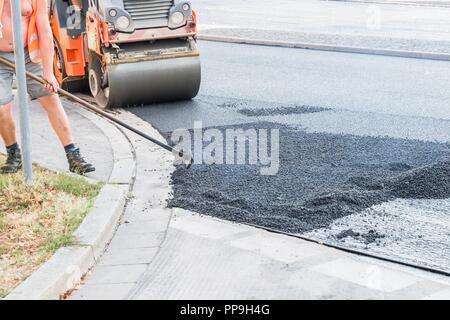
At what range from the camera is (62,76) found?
35.2ft

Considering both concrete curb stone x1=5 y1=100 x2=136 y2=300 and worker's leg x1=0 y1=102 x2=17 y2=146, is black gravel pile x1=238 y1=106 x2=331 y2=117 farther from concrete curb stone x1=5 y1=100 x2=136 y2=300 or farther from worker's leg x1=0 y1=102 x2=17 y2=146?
worker's leg x1=0 y1=102 x2=17 y2=146

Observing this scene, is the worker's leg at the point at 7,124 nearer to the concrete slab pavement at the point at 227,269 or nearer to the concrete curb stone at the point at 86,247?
the concrete curb stone at the point at 86,247

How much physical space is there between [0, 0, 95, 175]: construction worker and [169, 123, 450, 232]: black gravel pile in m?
0.93

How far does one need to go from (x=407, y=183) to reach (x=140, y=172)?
2.23m

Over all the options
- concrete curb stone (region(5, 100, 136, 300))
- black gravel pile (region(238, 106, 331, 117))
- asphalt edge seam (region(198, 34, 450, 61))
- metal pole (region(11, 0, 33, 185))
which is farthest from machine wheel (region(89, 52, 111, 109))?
asphalt edge seam (region(198, 34, 450, 61))

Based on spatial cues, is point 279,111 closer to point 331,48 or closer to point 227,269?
point 227,269

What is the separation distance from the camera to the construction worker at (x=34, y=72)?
21.4ft

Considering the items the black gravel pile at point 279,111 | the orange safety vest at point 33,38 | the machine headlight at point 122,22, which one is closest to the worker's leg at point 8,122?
the orange safety vest at point 33,38

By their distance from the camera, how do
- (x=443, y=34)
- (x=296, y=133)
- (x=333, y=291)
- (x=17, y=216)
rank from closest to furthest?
(x=333, y=291), (x=17, y=216), (x=296, y=133), (x=443, y=34)

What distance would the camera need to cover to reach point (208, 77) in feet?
40.7

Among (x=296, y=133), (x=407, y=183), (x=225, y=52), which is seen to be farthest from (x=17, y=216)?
(x=225, y=52)

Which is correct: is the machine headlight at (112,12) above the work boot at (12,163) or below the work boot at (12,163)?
above

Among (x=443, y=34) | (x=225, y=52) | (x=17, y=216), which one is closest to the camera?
(x=17, y=216)
